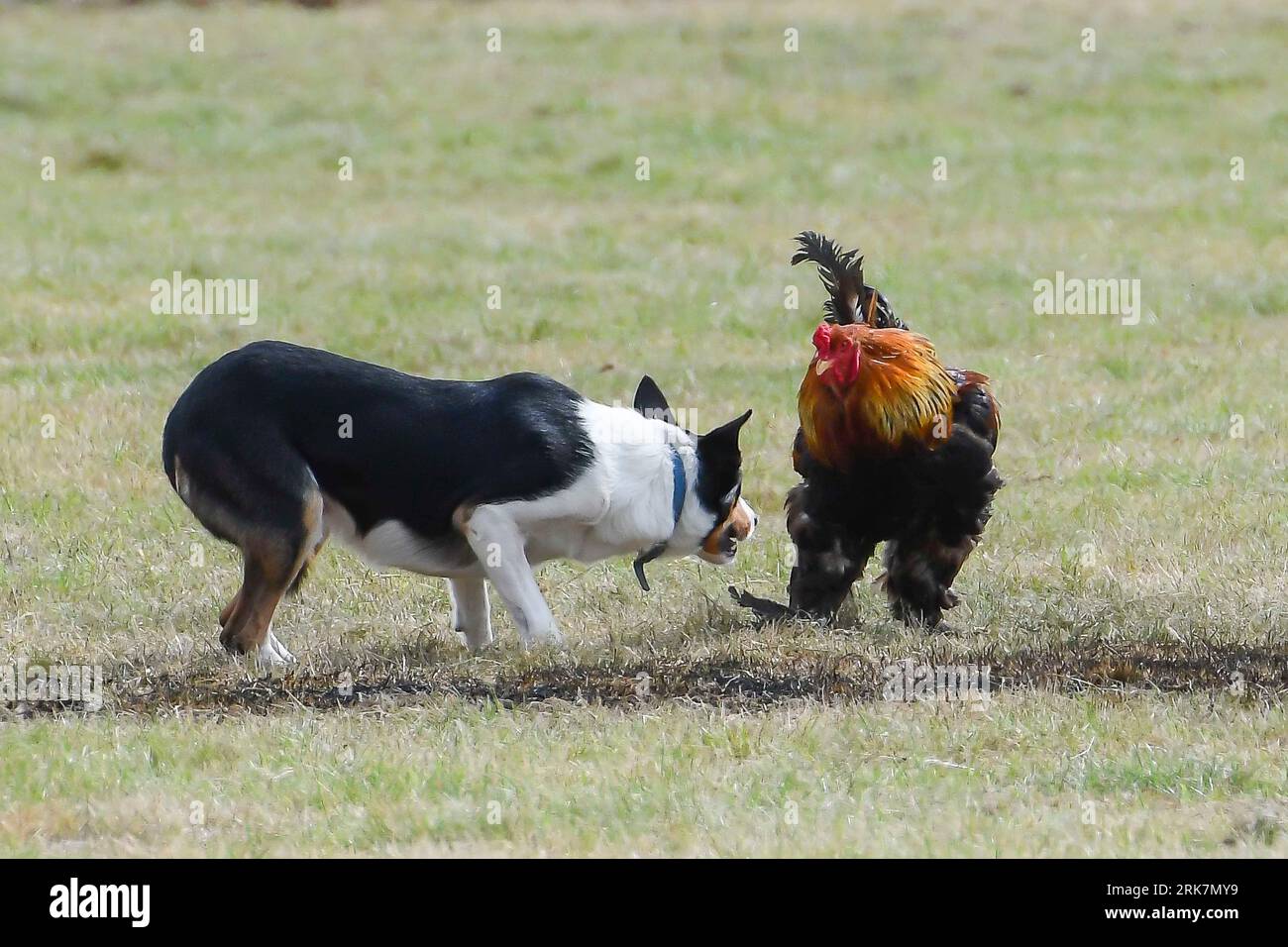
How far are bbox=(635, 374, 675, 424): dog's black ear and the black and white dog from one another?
0.25 metres

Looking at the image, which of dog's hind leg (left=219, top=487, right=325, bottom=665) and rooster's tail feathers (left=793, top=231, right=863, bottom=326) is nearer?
dog's hind leg (left=219, top=487, right=325, bottom=665)

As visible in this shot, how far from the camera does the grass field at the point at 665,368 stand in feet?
20.1

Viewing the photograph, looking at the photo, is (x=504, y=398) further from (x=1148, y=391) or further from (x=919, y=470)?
(x=1148, y=391)

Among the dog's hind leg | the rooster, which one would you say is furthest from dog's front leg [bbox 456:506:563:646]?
the rooster

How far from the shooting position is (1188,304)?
1464 centimetres

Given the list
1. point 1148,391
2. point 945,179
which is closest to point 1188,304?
point 1148,391

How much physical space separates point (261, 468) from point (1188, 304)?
9.28m

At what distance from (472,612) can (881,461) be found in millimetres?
1699

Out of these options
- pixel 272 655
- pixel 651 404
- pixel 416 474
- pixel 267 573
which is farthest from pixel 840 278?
pixel 272 655

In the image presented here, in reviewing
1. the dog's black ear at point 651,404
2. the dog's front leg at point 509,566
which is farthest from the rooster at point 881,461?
the dog's front leg at point 509,566

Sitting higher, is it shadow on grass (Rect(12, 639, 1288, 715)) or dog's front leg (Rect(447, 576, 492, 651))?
dog's front leg (Rect(447, 576, 492, 651))

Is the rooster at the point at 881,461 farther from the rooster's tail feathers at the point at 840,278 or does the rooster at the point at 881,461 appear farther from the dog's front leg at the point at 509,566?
the dog's front leg at the point at 509,566

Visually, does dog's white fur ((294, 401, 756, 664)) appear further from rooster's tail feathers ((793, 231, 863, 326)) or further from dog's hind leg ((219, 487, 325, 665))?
rooster's tail feathers ((793, 231, 863, 326))

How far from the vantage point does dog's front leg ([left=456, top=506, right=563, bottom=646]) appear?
7.34m
